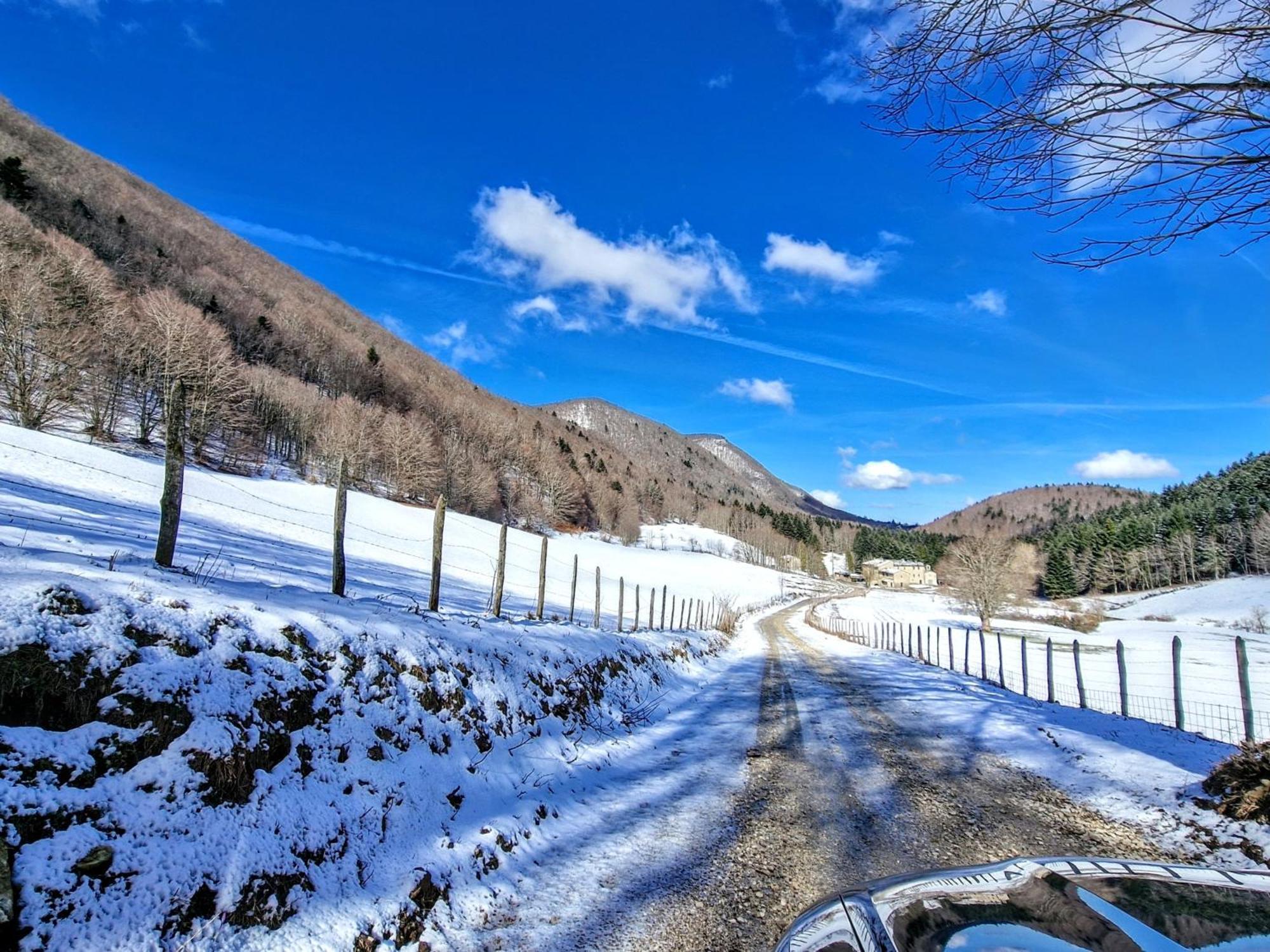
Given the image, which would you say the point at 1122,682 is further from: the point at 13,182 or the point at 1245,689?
the point at 13,182

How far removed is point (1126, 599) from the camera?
7875 centimetres

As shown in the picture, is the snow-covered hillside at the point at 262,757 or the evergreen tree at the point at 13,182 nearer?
the snow-covered hillside at the point at 262,757

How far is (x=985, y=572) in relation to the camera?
41.8 m

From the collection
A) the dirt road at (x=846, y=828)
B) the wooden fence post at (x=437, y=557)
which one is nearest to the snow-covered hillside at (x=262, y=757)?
the wooden fence post at (x=437, y=557)

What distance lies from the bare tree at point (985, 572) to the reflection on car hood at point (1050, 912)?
46963 mm

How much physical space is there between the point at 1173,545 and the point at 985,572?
245 ft

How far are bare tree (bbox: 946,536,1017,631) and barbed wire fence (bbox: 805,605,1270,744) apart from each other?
2795 mm

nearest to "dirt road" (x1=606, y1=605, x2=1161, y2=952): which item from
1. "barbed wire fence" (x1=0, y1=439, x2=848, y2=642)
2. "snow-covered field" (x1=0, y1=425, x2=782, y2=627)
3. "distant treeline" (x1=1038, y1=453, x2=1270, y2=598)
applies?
"snow-covered field" (x1=0, y1=425, x2=782, y2=627)

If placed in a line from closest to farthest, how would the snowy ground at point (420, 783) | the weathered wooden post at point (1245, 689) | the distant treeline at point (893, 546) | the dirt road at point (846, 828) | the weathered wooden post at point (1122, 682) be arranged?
the snowy ground at point (420, 783), the dirt road at point (846, 828), the weathered wooden post at point (1245, 689), the weathered wooden post at point (1122, 682), the distant treeline at point (893, 546)

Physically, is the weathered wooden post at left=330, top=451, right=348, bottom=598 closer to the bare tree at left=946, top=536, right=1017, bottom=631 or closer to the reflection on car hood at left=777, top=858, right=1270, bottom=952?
the reflection on car hood at left=777, top=858, right=1270, bottom=952

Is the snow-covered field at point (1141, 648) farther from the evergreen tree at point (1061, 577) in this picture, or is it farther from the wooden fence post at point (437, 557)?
the evergreen tree at point (1061, 577)

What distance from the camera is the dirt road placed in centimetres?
369

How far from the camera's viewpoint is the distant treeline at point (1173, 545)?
269 ft

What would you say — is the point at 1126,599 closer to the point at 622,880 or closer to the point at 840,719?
the point at 840,719
